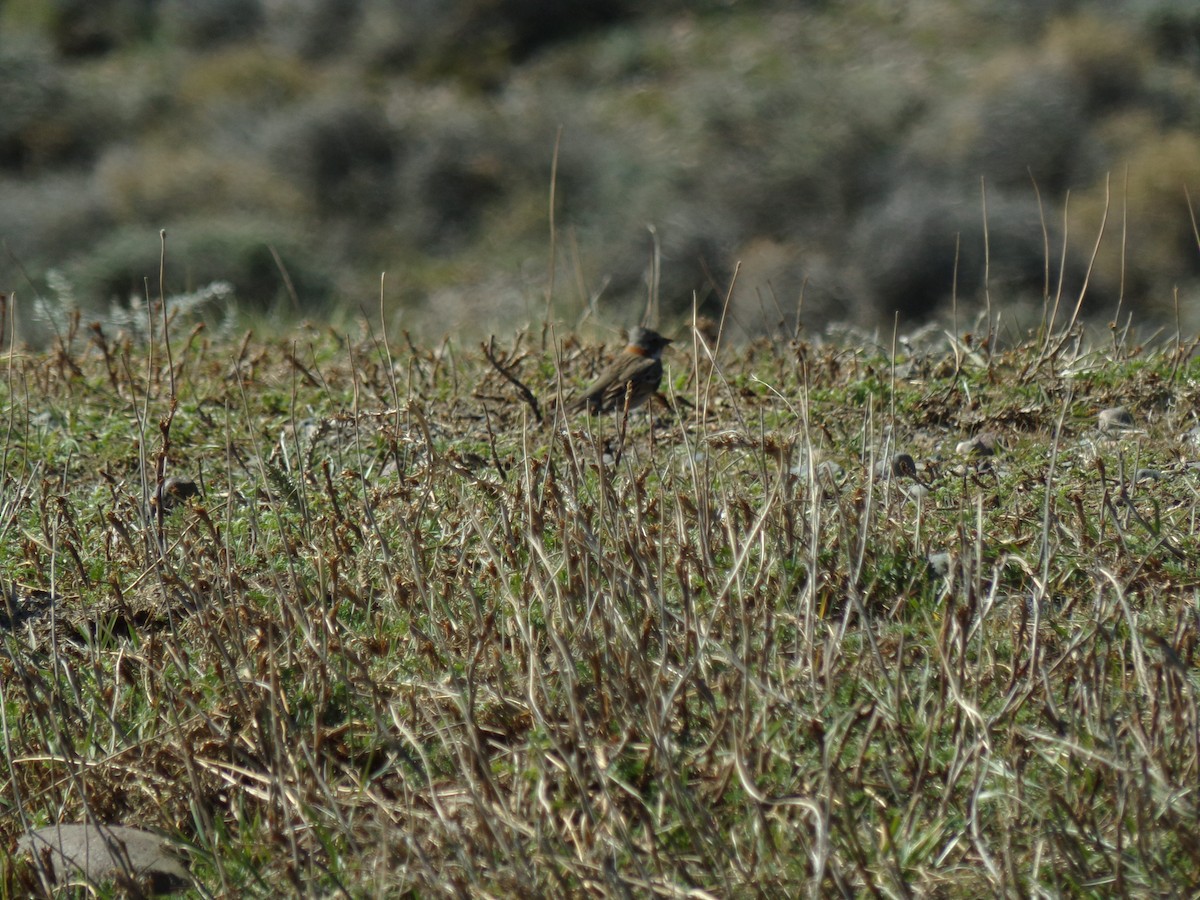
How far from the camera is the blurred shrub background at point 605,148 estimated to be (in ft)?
57.1

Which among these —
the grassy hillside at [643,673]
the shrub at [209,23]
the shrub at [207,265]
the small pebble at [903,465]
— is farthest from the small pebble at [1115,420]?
the shrub at [209,23]

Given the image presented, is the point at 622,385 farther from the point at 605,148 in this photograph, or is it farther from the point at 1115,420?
the point at 605,148

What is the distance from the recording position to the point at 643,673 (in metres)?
2.76

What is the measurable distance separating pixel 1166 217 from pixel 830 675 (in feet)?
51.9

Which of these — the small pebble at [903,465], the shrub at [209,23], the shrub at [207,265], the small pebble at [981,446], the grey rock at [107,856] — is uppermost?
the shrub at [209,23]

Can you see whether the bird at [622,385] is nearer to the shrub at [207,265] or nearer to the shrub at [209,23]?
the shrub at [207,265]

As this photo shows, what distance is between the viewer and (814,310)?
17.3m

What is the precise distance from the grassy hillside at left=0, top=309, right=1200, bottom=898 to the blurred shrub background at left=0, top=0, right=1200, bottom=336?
9864mm

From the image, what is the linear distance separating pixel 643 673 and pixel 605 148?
21.6 meters

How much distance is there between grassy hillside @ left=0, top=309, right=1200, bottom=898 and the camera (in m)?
2.66

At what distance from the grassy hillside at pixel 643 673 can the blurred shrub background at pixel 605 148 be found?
32.4 ft

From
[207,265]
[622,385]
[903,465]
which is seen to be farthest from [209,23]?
[903,465]

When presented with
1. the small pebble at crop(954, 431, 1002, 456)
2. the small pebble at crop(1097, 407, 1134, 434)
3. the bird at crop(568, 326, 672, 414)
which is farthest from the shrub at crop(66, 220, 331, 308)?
the small pebble at crop(1097, 407, 1134, 434)

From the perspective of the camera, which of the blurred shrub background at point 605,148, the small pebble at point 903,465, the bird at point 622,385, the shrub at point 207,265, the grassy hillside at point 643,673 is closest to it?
the grassy hillside at point 643,673
